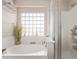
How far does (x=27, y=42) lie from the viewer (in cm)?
516

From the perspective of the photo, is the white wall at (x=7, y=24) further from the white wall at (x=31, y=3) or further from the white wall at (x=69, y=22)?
the white wall at (x=69, y=22)

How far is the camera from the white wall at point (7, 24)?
3.94 metres

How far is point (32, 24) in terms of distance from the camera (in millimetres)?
5234

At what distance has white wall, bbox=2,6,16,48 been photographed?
394cm

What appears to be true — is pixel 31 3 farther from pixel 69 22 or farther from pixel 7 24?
pixel 69 22

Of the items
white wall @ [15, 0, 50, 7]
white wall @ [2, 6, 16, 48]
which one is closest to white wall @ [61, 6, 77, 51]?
white wall @ [2, 6, 16, 48]

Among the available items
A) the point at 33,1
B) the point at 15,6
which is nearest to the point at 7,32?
the point at 15,6

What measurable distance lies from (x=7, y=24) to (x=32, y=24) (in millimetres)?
1137

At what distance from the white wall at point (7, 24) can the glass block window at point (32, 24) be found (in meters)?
0.38

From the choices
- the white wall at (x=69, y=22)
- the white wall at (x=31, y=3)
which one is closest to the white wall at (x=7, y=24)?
the white wall at (x=31, y=3)

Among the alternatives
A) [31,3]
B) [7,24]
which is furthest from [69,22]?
[31,3]

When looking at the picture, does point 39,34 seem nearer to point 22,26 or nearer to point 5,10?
point 22,26

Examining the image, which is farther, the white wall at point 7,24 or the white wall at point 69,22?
the white wall at point 7,24

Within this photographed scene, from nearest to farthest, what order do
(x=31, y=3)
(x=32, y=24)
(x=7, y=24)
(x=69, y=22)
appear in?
(x=69, y=22) < (x=7, y=24) < (x=31, y=3) < (x=32, y=24)
